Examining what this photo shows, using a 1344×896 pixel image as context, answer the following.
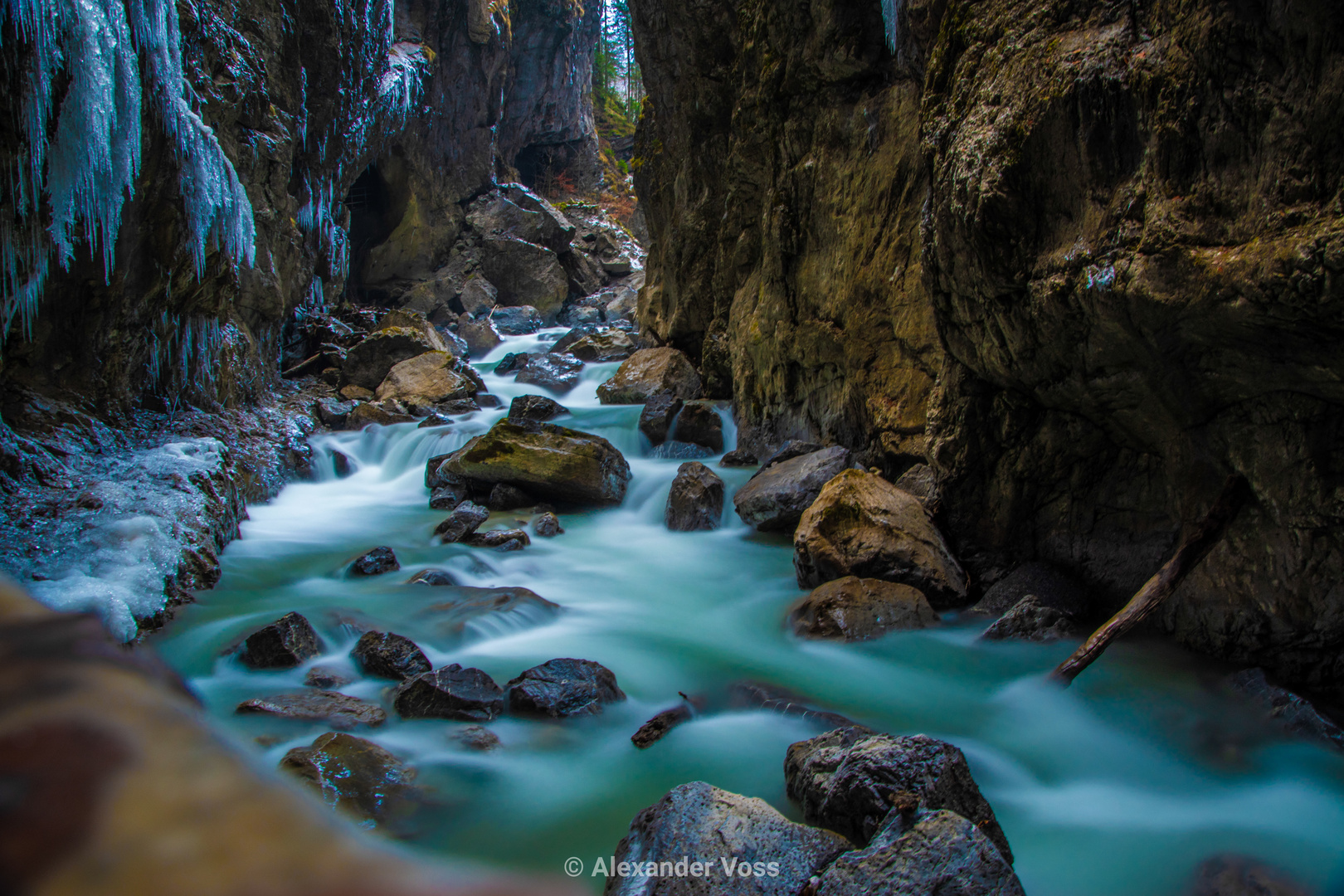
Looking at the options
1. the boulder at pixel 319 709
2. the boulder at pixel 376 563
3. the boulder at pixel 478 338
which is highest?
the boulder at pixel 478 338

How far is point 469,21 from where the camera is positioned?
20.7 metres

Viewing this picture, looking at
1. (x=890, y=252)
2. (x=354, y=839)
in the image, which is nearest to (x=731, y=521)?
(x=890, y=252)

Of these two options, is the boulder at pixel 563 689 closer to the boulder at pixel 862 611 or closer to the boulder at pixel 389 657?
the boulder at pixel 389 657

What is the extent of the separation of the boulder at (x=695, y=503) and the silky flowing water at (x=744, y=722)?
28.7 inches

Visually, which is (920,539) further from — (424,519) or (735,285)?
(735,285)

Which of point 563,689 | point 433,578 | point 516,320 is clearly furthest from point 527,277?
point 563,689

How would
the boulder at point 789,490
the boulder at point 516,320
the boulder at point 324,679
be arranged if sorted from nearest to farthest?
the boulder at point 324,679
the boulder at point 789,490
the boulder at point 516,320

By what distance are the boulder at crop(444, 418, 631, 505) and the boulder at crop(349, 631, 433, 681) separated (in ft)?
12.1

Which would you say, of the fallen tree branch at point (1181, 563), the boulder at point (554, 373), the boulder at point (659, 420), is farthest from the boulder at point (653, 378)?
the fallen tree branch at point (1181, 563)

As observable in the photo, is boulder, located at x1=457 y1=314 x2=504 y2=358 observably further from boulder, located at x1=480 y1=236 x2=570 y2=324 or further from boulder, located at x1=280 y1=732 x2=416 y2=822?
boulder, located at x1=280 y1=732 x2=416 y2=822

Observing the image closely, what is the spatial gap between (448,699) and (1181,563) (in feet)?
12.1

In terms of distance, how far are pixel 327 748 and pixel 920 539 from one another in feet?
12.4

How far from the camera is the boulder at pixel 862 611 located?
14.7 ft

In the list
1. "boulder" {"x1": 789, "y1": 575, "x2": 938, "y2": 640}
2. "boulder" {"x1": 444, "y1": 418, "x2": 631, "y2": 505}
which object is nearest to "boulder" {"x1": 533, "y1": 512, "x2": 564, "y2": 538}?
"boulder" {"x1": 444, "y1": 418, "x2": 631, "y2": 505}
